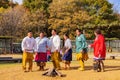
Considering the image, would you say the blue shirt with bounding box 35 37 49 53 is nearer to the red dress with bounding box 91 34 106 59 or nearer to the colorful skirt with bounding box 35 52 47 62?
the colorful skirt with bounding box 35 52 47 62

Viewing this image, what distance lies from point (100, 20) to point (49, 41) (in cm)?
4535

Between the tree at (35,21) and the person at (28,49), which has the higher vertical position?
the tree at (35,21)

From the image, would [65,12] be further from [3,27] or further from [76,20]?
[3,27]

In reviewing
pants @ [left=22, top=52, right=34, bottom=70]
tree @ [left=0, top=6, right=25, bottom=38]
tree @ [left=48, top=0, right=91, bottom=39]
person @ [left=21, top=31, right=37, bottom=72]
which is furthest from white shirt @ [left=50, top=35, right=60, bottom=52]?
tree @ [left=0, top=6, right=25, bottom=38]

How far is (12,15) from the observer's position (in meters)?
60.6

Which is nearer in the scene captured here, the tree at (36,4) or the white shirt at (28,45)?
the white shirt at (28,45)

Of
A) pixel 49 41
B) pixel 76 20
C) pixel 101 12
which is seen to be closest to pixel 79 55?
pixel 49 41

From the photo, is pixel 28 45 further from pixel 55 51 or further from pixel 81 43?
pixel 81 43

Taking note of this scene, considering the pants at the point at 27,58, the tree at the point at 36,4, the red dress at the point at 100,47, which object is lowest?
the pants at the point at 27,58

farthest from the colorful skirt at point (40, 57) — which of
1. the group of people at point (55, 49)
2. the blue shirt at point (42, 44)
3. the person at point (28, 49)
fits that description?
the person at point (28, 49)

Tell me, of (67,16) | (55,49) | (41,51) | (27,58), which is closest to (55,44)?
(55,49)

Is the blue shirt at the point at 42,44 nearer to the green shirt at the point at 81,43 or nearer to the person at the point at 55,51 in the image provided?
the person at the point at 55,51

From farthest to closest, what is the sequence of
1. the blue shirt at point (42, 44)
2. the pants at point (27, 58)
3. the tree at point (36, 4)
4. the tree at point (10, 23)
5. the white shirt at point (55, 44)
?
the tree at point (36, 4) < the tree at point (10, 23) < the blue shirt at point (42, 44) < the white shirt at point (55, 44) < the pants at point (27, 58)

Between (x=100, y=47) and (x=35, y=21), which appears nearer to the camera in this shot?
(x=100, y=47)
